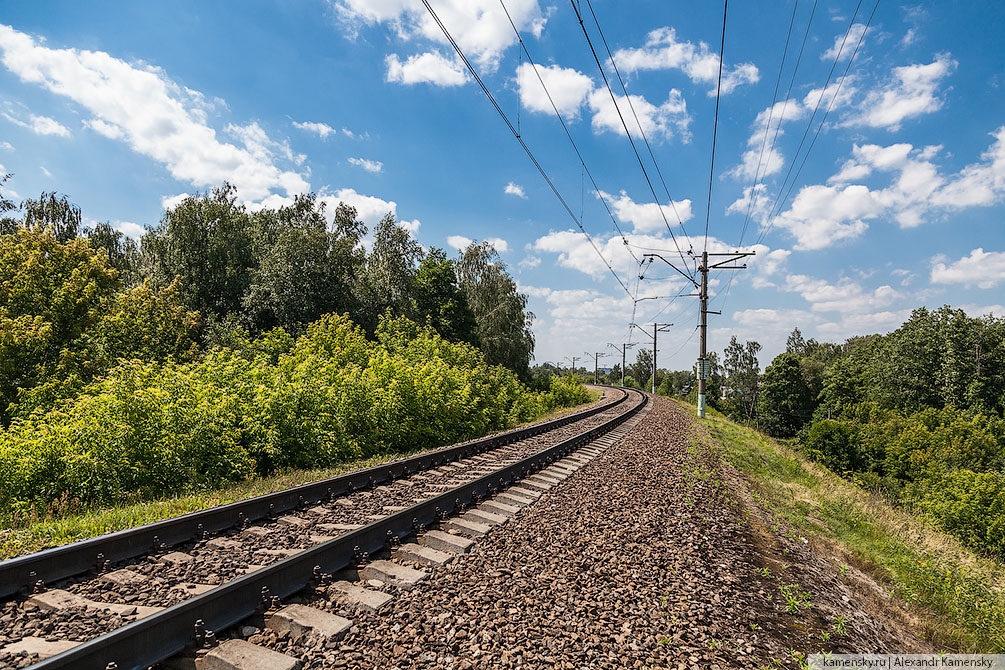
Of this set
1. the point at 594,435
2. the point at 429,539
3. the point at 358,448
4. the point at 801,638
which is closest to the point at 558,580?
the point at 429,539

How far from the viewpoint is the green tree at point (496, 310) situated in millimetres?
36656

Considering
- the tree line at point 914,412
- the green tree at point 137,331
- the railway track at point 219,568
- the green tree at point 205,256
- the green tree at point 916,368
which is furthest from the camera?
the green tree at point 916,368

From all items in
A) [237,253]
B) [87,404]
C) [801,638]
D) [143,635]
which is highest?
[237,253]

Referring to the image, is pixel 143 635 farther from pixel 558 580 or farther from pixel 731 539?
pixel 731 539

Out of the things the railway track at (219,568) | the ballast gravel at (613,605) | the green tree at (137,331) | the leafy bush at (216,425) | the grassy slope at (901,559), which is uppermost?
the green tree at (137,331)

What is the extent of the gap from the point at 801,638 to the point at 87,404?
9.91 metres

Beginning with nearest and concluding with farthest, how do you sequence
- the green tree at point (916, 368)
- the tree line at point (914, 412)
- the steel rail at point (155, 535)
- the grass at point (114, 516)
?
1. the steel rail at point (155, 535)
2. the grass at point (114, 516)
3. the tree line at point (914, 412)
4. the green tree at point (916, 368)

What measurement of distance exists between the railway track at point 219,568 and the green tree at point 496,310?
94.1 ft

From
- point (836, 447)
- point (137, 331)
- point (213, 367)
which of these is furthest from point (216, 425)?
point (836, 447)

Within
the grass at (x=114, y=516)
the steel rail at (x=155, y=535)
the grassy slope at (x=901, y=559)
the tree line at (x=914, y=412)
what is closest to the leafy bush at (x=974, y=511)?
the tree line at (x=914, y=412)

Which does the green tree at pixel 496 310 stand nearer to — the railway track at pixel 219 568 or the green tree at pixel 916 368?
the railway track at pixel 219 568

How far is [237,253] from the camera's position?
3228 cm

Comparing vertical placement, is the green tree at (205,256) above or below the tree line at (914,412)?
above

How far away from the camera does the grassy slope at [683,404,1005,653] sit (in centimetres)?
510
